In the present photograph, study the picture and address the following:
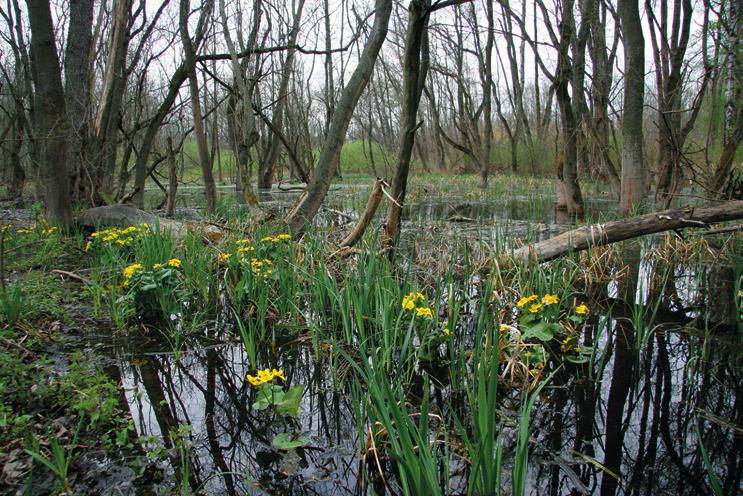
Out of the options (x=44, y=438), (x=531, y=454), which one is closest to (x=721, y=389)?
(x=531, y=454)

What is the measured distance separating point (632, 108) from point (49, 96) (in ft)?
20.5

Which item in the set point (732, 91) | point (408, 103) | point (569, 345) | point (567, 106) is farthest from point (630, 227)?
point (567, 106)

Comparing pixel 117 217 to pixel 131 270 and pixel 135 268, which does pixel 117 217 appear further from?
pixel 131 270

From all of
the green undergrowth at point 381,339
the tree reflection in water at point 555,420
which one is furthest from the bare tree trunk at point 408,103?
the tree reflection in water at point 555,420

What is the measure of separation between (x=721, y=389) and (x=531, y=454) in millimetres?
1133

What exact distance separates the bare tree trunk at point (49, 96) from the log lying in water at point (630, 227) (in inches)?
169

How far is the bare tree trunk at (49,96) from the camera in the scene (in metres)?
4.48

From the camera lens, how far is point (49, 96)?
4758 millimetres

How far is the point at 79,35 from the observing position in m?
6.30

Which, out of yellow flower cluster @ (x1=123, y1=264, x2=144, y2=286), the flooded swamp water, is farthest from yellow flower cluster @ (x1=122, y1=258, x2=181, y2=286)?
the flooded swamp water

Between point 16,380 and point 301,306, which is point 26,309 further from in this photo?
point 301,306

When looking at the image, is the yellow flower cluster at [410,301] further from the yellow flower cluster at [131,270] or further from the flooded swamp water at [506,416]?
the yellow flower cluster at [131,270]

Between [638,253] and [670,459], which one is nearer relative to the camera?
[670,459]

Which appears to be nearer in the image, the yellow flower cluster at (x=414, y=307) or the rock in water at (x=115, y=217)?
the yellow flower cluster at (x=414, y=307)
